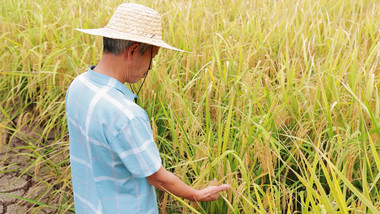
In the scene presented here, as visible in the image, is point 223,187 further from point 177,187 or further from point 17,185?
point 17,185

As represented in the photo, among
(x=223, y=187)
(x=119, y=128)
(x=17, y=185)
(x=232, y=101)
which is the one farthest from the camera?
(x=17, y=185)

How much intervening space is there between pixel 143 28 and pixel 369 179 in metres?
1.06

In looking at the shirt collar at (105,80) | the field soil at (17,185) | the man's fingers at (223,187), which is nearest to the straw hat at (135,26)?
the shirt collar at (105,80)

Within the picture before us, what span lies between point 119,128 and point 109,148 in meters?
0.09

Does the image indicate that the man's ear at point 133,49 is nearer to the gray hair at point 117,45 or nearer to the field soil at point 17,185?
the gray hair at point 117,45

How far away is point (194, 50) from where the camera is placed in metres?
2.13

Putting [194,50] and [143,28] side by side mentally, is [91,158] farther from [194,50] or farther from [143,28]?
[194,50]

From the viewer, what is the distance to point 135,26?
3.35 ft

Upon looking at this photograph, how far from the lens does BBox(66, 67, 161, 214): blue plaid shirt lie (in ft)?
3.17

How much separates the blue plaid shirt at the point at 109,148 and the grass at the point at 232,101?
21 centimetres

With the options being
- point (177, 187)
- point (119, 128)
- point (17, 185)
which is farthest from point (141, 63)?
point (17, 185)


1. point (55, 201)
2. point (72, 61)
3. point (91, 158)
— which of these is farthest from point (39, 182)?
point (91, 158)

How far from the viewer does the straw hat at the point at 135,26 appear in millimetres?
1001

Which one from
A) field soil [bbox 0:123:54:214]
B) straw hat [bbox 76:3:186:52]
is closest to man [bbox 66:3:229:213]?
straw hat [bbox 76:3:186:52]
